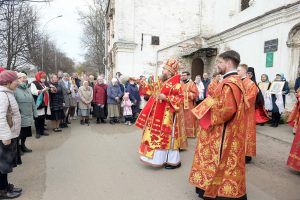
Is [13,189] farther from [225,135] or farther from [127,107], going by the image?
[127,107]

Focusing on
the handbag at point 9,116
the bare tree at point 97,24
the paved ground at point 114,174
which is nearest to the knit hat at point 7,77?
the handbag at point 9,116

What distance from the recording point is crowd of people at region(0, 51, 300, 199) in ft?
10.8

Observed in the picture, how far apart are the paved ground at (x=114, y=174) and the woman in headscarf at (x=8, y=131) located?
29 centimetres

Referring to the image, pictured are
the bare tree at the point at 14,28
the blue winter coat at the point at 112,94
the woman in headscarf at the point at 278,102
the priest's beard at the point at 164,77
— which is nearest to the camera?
the priest's beard at the point at 164,77

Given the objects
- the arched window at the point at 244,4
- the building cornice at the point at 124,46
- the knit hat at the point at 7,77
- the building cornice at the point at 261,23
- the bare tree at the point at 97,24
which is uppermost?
the bare tree at the point at 97,24

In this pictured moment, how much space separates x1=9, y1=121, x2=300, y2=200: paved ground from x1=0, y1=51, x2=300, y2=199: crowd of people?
1.03 ft

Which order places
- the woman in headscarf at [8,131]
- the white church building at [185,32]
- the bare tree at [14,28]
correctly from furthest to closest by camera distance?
the bare tree at [14,28]
the white church building at [185,32]
the woman in headscarf at [8,131]

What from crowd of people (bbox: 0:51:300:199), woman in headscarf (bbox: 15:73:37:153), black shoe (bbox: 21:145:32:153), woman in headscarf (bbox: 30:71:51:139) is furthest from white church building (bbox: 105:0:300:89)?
black shoe (bbox: 21:145:32:153)

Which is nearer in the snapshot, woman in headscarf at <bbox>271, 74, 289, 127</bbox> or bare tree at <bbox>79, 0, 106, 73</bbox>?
woman in headscarf at <bbox>271, 74, 289, 127</bbox>

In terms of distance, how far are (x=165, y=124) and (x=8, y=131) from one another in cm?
253

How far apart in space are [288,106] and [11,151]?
9542 mm

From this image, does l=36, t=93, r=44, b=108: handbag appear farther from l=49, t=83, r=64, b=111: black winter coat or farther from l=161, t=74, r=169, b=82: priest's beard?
l=161, t=74, r=169, b=82: priest's beard

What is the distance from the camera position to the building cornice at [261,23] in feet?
32.8

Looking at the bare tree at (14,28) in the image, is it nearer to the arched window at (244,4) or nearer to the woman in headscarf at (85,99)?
the woman in headscarf at (85,99)
